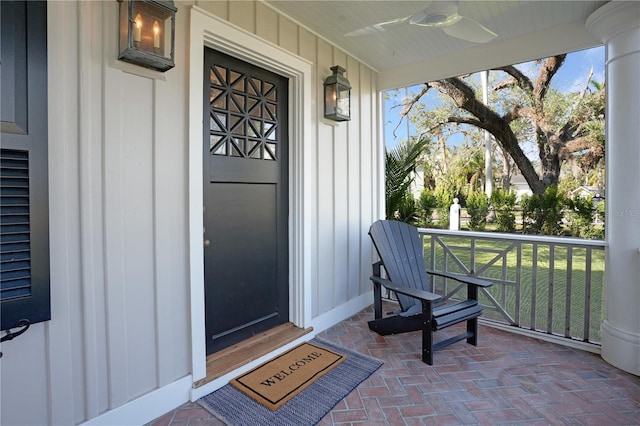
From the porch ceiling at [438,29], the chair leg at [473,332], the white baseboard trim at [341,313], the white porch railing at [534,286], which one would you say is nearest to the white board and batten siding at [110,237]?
the porch ceiling at [438,29]

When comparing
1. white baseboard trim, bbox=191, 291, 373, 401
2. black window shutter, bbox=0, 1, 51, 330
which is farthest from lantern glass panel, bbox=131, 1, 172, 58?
white baseboard trim, bbox=191, 291, 373, 401

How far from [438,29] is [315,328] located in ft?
9.56

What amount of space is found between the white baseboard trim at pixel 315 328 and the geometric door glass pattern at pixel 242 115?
1544mm

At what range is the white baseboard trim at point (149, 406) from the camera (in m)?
1.71

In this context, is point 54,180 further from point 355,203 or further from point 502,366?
point 502,366

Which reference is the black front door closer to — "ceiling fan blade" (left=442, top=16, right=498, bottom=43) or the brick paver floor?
the brick paver floor

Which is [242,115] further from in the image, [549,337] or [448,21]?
[549,337]

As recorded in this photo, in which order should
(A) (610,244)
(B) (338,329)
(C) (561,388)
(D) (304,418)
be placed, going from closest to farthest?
(D) (304,418), (C) (561,388), (A) (610,244), (B) (338,329)

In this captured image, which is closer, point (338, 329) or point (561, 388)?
point (561, 388)

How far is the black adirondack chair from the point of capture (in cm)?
249

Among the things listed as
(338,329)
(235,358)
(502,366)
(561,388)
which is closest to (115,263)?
(235,358)

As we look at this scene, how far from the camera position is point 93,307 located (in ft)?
5.39

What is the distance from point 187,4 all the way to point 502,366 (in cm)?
329

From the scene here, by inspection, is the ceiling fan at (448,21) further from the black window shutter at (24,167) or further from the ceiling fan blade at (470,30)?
the black window shutter at (24,167)
